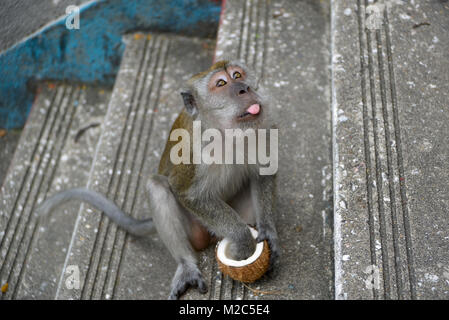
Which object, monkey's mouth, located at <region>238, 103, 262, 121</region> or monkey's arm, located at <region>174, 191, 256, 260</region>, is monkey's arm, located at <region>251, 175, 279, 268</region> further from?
monkey's mouth, located at <region>238, 103, 262, 121</region>

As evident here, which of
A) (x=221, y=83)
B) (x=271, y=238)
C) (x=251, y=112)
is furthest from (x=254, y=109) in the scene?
(x=271, y=238)

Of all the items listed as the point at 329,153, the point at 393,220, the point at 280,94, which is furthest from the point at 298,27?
the point at 393,220

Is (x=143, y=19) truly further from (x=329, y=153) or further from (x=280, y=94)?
(x=329, y=153)

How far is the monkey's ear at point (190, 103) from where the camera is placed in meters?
3.09

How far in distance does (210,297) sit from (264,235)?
0.50 metres

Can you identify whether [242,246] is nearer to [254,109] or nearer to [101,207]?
[254,109]

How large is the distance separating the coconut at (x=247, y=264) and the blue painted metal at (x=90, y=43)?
2585mm

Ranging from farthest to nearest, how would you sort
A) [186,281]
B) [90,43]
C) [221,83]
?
[90,43]
[186,281]
[221,83]

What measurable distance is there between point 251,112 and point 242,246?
2.64 ft

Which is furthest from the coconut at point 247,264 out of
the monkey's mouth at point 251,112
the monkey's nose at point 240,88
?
the monkey's nose at point 240,88

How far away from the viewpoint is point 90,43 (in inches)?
195

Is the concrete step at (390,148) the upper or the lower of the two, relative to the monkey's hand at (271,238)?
upper

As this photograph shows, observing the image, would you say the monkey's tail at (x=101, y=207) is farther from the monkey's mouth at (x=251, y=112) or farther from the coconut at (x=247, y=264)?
the monkey's mouth at (x=251, y=112)

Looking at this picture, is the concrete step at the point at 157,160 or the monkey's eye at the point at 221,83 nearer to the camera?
the monkey's eye at the point at 221,83
